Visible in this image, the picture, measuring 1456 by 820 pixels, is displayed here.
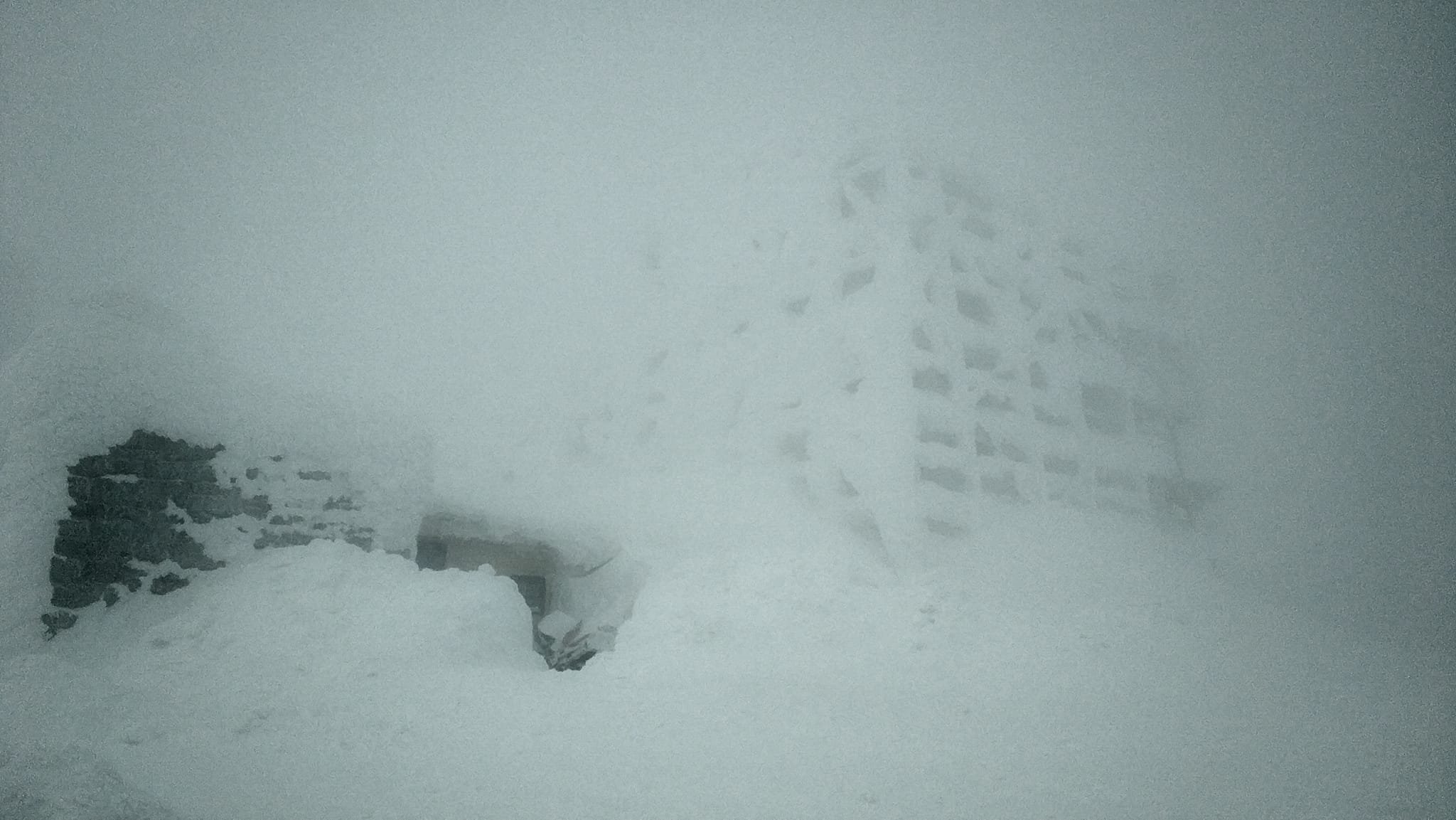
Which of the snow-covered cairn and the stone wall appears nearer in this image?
the stone wall

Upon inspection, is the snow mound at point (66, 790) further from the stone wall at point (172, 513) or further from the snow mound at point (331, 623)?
the stone wall at point (172, 513)

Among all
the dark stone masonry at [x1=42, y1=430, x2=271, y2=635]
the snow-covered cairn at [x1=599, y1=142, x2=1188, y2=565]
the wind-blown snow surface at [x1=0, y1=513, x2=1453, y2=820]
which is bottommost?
the wind-blown snow surface at [x1=0, y1=513, x2=1453, y2=820]

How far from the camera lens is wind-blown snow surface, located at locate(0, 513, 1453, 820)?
2.97 metres

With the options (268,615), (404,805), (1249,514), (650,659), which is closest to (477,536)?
(268,615)

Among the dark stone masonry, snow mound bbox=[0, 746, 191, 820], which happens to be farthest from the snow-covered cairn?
snow mound bbox=[0, 746, 191, 820]

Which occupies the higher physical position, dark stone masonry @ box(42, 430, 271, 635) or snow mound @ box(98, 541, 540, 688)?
dark stone masonry @ box(42, 430, 271, 635)

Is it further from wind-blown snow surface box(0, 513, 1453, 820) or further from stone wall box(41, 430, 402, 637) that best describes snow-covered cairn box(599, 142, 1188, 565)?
stone wall box(41, 430, 402, 637)

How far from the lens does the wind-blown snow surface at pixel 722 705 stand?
2.97 metres

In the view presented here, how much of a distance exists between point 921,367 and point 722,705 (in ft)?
12.2

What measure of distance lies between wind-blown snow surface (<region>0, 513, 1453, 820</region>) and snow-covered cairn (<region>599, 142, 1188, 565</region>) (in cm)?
94

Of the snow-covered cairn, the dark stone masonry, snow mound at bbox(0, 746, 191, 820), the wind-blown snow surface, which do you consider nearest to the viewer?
snow mound at bbox(0, 746, 191, 820)

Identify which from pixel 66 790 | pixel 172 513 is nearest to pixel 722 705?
pixel 66 790

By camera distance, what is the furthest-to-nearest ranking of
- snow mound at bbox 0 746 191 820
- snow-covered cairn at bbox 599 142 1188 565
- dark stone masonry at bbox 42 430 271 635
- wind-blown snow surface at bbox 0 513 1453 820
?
snow-covered cairn at bbox 599 142 1188 565
dark stone masonry at bbox 42 430 271 635
wind-blown snow surface at bbox 0 513 1453 820
snow mound at bbox 0 746 191 820

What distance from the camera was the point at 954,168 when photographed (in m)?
7.45
